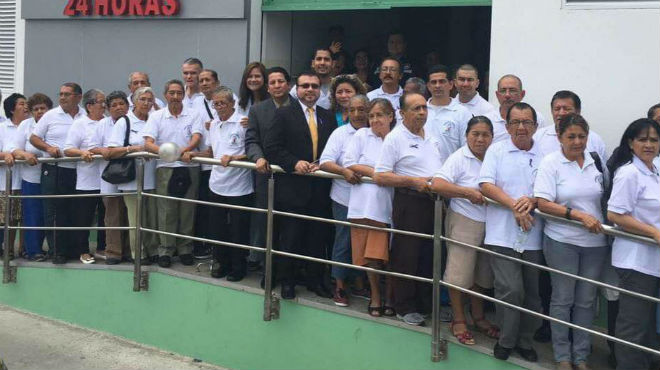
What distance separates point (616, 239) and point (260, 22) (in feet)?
16.9

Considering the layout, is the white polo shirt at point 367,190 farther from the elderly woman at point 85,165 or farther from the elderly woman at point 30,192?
the elderly woman at point 30,192

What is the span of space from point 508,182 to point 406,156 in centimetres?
73

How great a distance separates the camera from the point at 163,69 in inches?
361

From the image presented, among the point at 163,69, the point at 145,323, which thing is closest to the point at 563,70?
the point at 145,323

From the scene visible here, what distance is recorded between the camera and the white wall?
608 centimetres

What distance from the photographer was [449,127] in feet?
19.4

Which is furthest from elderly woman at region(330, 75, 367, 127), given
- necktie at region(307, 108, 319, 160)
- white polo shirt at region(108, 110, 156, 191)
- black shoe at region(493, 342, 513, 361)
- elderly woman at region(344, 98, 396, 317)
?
black shoe at region(493, 342, 513, 361)

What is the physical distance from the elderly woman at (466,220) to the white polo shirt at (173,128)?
2.50 meters

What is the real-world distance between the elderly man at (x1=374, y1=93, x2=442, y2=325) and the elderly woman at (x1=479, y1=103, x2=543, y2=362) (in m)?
0.48

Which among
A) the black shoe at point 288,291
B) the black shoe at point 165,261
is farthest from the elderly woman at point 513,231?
the black shoe at point 165,261

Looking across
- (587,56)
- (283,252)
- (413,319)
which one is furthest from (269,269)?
(587,56)

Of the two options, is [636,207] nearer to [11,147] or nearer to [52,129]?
[52,129]

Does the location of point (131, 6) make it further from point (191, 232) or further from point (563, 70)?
point (563, 70)

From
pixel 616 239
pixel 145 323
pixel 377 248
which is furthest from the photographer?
pixel 145 323
